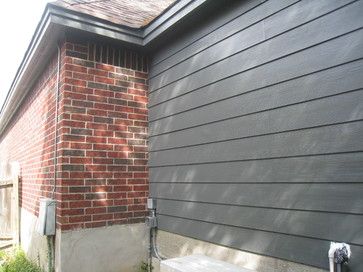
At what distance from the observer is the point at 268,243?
272 centimetres

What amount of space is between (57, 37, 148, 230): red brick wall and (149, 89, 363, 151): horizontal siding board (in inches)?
33.2

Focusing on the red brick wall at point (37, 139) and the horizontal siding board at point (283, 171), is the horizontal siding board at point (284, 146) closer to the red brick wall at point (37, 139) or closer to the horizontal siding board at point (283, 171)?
the horizontal siding board at point (283, 171)

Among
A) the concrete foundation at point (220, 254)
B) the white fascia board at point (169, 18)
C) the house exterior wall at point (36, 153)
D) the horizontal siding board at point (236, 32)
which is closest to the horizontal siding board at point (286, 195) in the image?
the concrete foundation at point (220, 254)

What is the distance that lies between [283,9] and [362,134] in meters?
1.24

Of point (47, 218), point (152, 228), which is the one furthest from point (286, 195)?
point (47, 218)

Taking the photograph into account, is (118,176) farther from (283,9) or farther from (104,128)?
(283,9)

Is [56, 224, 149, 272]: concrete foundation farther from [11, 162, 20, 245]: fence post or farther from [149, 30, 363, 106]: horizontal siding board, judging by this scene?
[11, 162, 20, 245]: fence post

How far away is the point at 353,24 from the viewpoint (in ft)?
7.33

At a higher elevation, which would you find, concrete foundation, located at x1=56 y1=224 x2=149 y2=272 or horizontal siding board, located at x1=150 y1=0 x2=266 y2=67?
horizontal siding board, located at x1=150 y1=0 x2=266 y2=67

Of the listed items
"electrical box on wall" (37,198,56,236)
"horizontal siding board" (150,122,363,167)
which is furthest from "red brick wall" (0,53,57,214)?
"horizontal siding board" (150,122,363,167)

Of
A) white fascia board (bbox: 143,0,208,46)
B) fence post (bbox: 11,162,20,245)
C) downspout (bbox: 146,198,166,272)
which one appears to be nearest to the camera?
white fascia board (bbox: 143,0,208,46)

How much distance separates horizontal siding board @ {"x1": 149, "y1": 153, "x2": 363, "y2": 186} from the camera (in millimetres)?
2204

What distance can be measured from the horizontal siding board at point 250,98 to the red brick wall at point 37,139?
1377mm

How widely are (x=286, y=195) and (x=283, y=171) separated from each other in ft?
0.60
